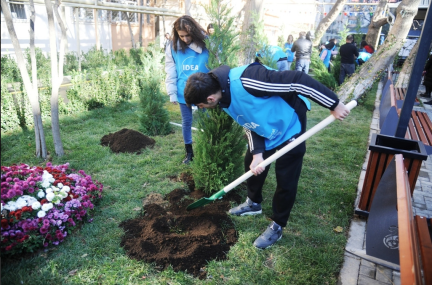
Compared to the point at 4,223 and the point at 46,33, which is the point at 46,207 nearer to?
the point at 4,223

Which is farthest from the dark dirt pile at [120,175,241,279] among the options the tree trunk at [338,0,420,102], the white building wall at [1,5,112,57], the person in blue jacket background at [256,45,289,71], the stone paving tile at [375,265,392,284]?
the white building wall at [1,5,112,57]

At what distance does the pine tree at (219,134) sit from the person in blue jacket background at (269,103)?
2.33 ft

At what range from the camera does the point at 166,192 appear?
3490 mm

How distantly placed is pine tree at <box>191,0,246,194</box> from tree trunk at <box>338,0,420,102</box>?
5171mm

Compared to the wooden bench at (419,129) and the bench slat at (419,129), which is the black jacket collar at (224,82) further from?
the bench slat at (419,129)

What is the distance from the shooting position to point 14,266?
7.55ft

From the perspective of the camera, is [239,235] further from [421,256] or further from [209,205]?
[421,256]

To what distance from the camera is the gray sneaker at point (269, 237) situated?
2.65 meters

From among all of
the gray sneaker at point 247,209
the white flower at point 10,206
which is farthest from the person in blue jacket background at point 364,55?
the white flower at point 10,206

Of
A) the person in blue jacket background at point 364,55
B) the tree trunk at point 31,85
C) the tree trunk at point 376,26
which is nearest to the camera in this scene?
the tree trunk at point 31,85

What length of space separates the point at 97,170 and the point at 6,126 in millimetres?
2592

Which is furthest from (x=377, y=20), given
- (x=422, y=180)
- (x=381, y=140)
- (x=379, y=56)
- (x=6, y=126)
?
(x=6, y=126)

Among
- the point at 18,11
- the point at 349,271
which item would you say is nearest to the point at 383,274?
the point at 349,271

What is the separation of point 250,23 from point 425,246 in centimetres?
630
